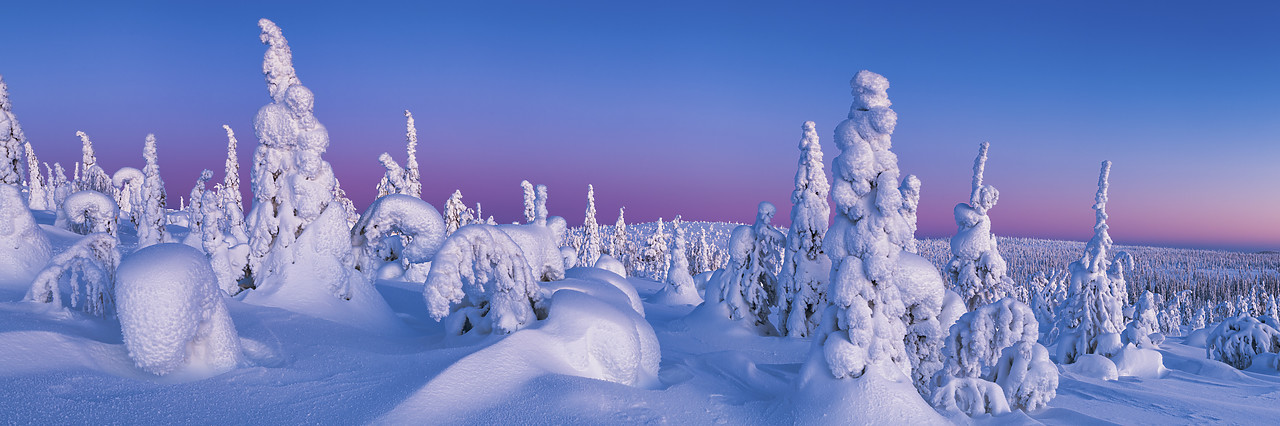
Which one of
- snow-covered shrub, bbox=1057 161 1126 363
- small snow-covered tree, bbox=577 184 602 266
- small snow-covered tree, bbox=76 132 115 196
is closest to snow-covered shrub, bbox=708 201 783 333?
snow-covered shrub, bbox=1057 161 1126 363

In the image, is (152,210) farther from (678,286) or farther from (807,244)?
(807,244)

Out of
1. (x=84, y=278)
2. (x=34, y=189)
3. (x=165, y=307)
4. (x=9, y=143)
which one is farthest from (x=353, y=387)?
(x=34, y=189)

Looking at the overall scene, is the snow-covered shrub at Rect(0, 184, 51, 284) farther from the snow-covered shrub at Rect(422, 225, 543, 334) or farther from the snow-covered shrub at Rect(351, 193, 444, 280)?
the snow-covered shrub at Rect(422, 225, 543, 334)

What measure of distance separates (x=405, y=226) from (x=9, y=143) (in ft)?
38.2

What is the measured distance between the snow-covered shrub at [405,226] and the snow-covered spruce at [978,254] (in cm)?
1213

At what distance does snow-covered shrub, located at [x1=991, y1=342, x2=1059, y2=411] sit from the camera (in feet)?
25.6

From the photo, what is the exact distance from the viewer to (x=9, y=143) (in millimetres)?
13172

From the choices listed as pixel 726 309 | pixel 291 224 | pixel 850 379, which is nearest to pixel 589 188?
pixel 726 309

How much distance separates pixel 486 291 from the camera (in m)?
8.01

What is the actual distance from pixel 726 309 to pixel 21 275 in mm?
15060

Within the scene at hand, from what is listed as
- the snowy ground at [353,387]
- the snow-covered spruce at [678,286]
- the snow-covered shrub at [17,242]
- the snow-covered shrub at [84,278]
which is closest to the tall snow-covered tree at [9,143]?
the snow-covered shrub at [17,242]

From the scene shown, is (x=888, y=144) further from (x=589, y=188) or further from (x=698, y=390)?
(x=589, y=188)

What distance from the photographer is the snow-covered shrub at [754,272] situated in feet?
52.4

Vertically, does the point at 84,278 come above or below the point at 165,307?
below
